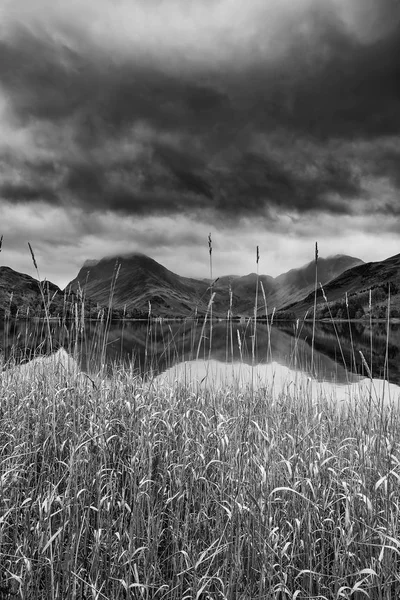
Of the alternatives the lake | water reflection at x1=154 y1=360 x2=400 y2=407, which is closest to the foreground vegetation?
water reflection at x1=154 y1=360 x2=400 y2=407

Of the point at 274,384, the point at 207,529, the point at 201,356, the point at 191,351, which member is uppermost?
the point at 191,351

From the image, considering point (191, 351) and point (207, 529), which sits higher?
point (191, 351)

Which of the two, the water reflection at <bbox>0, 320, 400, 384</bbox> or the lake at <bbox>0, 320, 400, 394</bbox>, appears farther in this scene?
the water reflection at <bbox>0, 320, 400, 384</bbox>

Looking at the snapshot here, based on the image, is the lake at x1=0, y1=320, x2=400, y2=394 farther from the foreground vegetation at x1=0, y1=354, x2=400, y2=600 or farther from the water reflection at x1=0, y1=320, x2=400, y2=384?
the foreground vegetation at x1=0, y1=354, x2=400, y2=600

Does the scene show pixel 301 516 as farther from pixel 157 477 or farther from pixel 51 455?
pixel 51 455

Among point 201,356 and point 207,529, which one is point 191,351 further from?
point 201,356

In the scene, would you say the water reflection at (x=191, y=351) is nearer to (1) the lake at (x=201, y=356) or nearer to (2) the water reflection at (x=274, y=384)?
(1) the lake at (x=201, y=356)

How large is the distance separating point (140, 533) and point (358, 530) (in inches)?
105

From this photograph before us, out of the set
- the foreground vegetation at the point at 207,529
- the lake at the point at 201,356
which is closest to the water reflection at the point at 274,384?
the lake at the point at 201,356

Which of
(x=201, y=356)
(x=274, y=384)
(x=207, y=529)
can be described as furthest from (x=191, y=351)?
(x=201, y=356)

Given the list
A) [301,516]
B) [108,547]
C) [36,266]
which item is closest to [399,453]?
[301,516]

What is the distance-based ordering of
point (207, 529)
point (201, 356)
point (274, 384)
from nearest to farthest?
point (207, 529)
point (274, 384)
point (201, 356)

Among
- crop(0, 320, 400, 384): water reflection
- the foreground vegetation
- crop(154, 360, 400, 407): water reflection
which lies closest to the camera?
the foreground vegetation

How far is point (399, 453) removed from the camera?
711 centimetres
